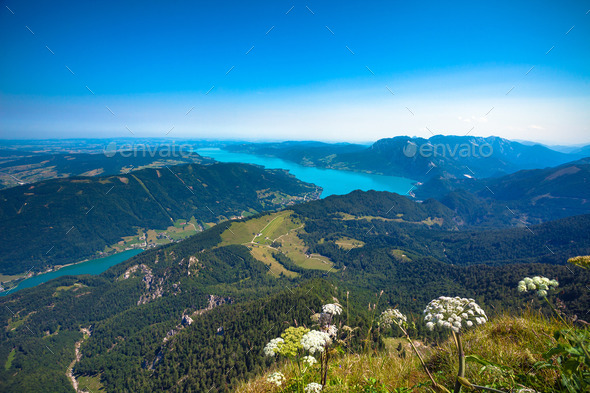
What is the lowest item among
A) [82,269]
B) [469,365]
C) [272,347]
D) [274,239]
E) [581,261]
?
[82,269]

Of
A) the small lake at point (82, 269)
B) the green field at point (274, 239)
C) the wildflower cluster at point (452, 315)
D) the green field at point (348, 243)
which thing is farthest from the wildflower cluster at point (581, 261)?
the small lake at point (82, 269)

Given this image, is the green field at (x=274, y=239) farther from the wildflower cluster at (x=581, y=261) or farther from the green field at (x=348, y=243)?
the wildflower cluster at (x=581, y=261)

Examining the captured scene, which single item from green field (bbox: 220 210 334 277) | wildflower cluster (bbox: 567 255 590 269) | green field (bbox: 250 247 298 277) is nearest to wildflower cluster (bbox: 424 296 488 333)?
wildflower cluster (bbox: 567 255 590 269)

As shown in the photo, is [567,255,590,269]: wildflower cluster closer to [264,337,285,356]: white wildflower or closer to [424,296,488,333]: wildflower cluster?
[424,296,488,333]: wildflower cluster

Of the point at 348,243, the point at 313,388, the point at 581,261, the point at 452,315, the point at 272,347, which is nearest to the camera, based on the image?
the point at 452,315

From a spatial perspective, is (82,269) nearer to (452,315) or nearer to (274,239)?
(274,239)

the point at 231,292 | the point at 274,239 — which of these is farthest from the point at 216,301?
the point at 274,239

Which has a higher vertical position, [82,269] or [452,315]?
[452,315]
